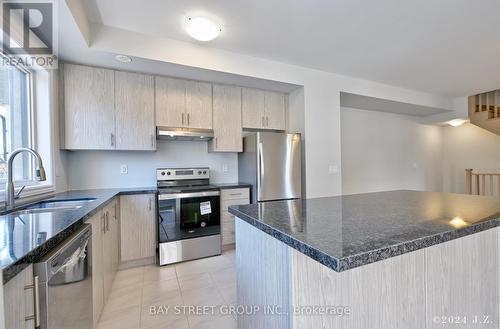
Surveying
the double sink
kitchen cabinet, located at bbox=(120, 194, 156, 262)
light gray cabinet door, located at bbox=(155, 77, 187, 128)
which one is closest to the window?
the double sink

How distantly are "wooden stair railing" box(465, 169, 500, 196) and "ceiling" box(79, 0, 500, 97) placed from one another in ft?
8.18

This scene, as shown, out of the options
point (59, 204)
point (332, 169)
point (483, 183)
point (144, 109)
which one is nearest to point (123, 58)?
point (144, 109)

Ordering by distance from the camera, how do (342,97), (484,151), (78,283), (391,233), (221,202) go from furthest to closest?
(484,151) → (342,97) → (221,202) → (78,283) → (391,233)

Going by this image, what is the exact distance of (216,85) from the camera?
3.06 meters

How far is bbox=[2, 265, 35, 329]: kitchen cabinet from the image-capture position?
675 mm

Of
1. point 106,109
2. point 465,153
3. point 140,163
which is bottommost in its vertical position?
point 140,163

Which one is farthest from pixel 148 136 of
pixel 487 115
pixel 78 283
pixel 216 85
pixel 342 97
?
pixel 487 115

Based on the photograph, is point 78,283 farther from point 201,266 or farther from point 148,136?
point 148,136

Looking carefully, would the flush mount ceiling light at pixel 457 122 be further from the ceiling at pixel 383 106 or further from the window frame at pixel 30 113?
the window frame at pixel 30 113

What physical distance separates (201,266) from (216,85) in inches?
89.4

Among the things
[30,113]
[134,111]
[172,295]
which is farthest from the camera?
[134,111]

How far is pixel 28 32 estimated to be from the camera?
1.87 m

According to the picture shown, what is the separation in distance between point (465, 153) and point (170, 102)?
6.36 metres

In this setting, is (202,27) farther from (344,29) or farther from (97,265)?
(97,265)
